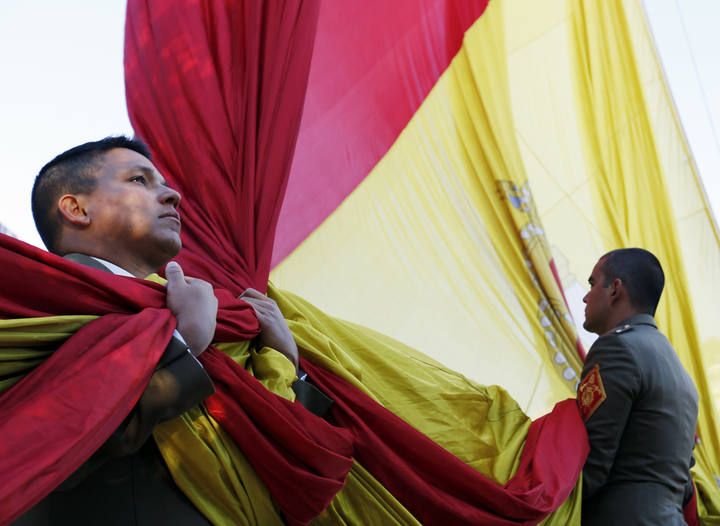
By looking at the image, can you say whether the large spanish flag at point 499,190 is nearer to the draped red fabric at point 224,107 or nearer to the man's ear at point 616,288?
the man's ear at point 616,288

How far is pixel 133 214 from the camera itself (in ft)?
6.71

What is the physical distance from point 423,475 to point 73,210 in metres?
0.91

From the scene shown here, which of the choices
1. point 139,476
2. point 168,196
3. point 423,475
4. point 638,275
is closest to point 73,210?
point 168,196

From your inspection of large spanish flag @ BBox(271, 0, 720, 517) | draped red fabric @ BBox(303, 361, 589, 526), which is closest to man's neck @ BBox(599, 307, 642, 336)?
large spanish flag @ BBox(271, 0, 720, 517)

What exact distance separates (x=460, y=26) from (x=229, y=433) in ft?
7.02

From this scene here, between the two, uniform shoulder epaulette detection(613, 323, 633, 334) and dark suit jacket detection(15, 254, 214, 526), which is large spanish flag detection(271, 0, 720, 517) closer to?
uniform shoulder epaulette detection(613, 323, 633, 334)

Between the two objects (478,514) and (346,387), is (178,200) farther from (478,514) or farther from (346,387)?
(478,514)

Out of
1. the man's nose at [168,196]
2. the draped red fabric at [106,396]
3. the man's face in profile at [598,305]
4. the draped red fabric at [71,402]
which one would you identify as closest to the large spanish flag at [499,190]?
the man's face in profile at [598,305]

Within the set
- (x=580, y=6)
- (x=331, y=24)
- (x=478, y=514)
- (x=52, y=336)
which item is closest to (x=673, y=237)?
(x=580, y=6)

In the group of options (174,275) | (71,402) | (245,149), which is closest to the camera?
(71,402)

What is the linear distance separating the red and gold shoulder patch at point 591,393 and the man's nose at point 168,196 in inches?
43.6

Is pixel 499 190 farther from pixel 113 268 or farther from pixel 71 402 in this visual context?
pixel 71 402

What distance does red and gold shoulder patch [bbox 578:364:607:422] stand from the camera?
7.97 feet

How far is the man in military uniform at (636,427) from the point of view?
2373mm
